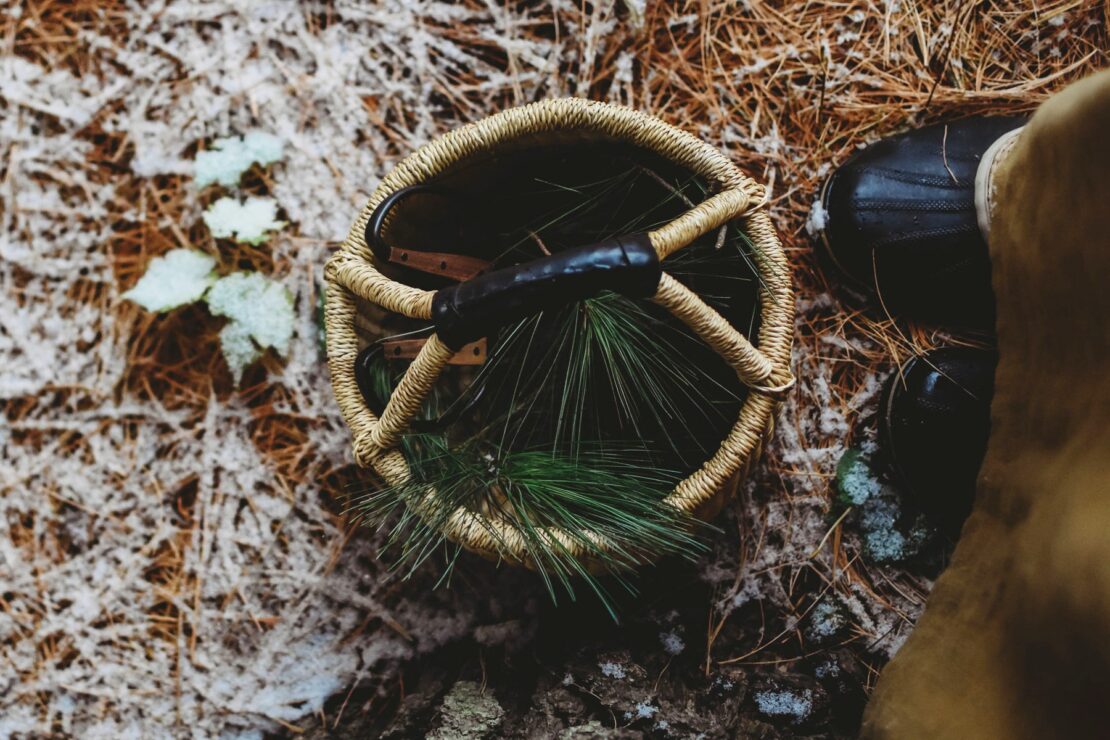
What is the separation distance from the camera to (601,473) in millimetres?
939

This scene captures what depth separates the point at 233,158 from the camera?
116cm

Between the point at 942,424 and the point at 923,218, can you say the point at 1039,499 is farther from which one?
the point at 923,218

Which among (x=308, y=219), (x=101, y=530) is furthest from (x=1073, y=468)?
(x=101, y=530)

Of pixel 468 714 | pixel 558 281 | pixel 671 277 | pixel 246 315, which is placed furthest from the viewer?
pixel 246 315

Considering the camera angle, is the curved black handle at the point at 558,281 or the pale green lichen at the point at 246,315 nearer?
the curved black handle at the point at 558,281

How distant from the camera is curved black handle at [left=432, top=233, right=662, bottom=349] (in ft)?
2.34

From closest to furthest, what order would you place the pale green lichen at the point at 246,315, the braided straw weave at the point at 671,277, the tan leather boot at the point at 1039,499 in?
the tan leather boot at the point at 1039,499 < the braided straw weave at the point at 671,277 < the pale green lichen at the point at 246,315

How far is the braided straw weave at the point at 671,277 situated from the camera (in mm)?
878

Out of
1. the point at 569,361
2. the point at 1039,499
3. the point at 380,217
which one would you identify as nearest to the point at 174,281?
the point at 380,217

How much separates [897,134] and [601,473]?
64 centimetres

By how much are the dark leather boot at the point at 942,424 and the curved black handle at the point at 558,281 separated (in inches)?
19.3

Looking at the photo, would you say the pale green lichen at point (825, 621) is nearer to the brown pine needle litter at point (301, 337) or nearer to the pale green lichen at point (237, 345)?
the brown pine needle litter at point (301, 337)

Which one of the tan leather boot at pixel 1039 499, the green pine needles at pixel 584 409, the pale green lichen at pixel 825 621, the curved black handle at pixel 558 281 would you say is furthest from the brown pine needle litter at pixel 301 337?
the curved black handle at pixel 558 281

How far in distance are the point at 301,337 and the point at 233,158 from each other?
0.93 ft
